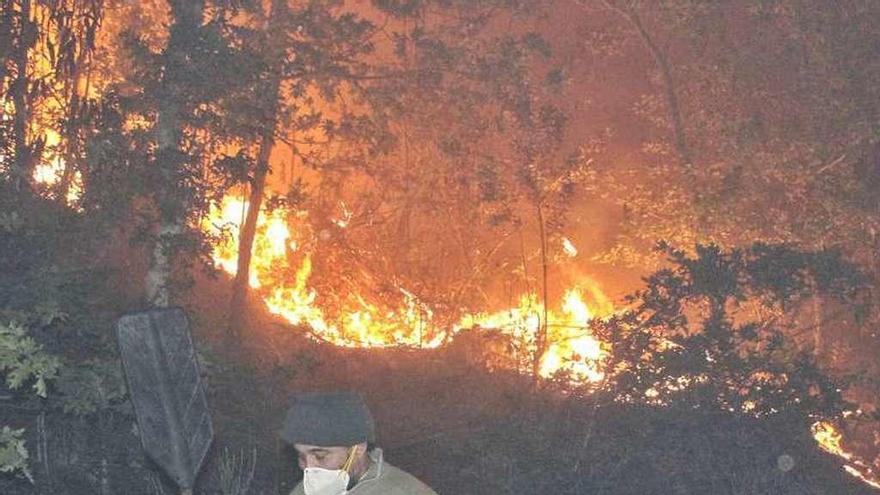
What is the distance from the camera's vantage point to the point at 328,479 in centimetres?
348

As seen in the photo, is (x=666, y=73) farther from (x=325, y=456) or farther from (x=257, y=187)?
(x=325, y=456)

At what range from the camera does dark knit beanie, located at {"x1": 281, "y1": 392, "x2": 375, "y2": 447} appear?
342 centimetres

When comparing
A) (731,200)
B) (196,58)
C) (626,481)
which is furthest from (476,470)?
(731,200)

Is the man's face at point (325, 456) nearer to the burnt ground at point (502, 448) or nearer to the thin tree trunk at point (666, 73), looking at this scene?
the burnt ground at point (502, 448)

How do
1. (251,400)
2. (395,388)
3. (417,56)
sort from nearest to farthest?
(251,400), (395,388), (417,56)

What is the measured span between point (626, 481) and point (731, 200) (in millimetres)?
10097

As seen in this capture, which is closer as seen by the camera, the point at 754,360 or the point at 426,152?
the point at 754,360

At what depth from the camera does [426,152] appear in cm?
1792

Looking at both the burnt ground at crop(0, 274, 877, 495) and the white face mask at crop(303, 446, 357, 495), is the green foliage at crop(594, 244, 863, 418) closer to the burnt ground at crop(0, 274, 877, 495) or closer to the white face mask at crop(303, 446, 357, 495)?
the burnt ground at crop(0, 274, 877, 495)

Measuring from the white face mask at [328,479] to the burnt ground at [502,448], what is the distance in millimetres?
4064

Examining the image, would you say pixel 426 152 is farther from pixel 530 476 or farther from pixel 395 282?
pixel 530 476

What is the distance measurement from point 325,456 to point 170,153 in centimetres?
831

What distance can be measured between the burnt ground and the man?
4101mm

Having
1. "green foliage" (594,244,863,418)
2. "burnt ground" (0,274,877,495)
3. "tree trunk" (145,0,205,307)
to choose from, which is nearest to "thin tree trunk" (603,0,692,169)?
"burnt ground" (0,274,877,495)
